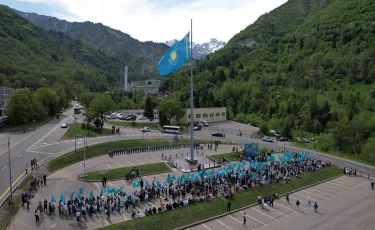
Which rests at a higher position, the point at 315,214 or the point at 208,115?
the point at 208,115

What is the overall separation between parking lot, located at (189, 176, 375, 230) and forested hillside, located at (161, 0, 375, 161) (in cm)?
2373

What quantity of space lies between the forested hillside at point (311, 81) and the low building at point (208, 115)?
285 inches

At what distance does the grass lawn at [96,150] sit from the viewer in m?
41.1

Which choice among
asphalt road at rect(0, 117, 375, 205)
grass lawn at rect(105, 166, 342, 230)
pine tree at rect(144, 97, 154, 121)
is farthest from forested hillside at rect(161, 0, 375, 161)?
grass lawn at rect(105, 166, 342, 230)

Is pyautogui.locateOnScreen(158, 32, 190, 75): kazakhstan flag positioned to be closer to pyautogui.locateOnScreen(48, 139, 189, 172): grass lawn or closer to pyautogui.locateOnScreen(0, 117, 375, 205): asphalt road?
pyautogui.locateOnScreen(48, 139, 189, 172): grass lawn

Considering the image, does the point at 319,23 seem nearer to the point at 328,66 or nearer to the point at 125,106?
the point at 328,66

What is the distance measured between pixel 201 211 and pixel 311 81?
102328 millimetres

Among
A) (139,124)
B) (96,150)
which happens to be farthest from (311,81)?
(96,150)

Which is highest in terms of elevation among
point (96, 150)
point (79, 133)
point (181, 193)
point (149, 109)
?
point (149, 109)

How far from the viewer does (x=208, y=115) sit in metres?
89.5

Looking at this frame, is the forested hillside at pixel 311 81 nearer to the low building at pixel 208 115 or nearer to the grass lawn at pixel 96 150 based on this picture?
the low building at pixel 208 115

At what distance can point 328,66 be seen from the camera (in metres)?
124

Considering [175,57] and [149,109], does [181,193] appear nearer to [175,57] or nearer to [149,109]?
[175,57]

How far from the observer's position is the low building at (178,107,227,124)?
81.8 metres
